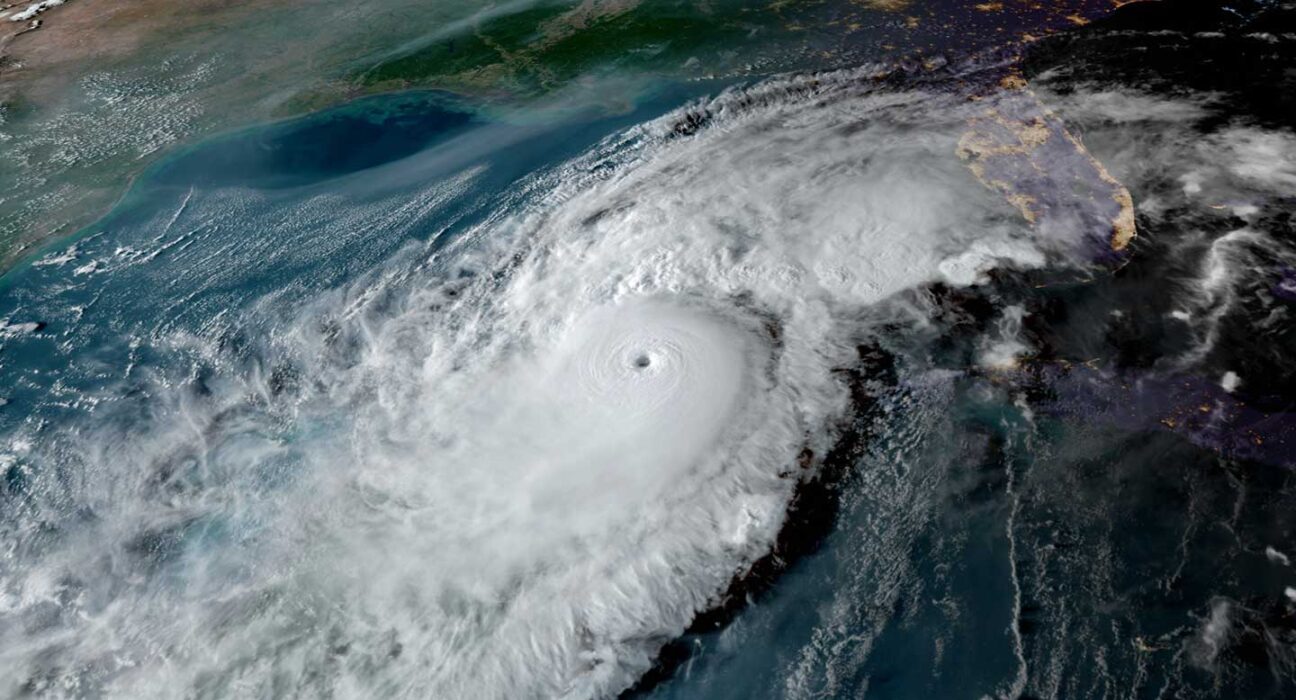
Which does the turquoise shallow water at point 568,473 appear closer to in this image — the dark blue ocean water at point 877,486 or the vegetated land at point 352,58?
the dark blue ocean water at point 877,486

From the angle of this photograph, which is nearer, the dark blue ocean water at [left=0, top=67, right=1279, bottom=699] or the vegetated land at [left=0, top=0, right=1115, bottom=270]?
the dark blue ocean water at [left=0, top=67, right=1279, bottom=699]

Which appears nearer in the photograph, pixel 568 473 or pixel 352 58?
pixel 568 473

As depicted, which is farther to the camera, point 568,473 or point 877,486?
point 568,473

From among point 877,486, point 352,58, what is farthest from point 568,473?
point 352,58

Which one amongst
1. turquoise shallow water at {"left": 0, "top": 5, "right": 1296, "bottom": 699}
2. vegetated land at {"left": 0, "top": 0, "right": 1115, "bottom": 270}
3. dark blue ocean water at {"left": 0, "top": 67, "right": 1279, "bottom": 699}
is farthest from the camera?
vegetated land at {"left": 0, "top": 0, "right": 1115, "bottom": 270}

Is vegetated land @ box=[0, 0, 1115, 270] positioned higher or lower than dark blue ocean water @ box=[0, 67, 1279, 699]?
higher

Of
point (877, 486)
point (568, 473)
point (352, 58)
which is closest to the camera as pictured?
point (877, 486)

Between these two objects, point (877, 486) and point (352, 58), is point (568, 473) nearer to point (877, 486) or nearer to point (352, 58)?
point (877, 486)

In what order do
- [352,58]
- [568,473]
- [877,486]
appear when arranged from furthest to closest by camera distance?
1. [352,58]
2. [568,473]
3. [877,486]

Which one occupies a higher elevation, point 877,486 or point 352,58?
point 352,58

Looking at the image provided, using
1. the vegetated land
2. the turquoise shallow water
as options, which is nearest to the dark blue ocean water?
the turquoise shallow water

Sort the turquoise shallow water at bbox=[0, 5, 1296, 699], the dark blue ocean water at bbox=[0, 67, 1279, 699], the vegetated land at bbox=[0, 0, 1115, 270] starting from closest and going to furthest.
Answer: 1. the dark blue ocean water at bbox=[0, 67, 1279, 699]
2. the turquoise shallow water at bbox=[0, 5, 1296, 699]
3. the vegetated land at bbox=[0, 0, 1115, 270]

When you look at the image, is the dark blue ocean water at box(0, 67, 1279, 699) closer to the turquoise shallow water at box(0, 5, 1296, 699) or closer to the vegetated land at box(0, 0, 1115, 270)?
the turquoise shallow water at box(0, 5, 1296, 699)

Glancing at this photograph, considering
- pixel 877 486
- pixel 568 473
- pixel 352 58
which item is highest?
pixel 352 58
